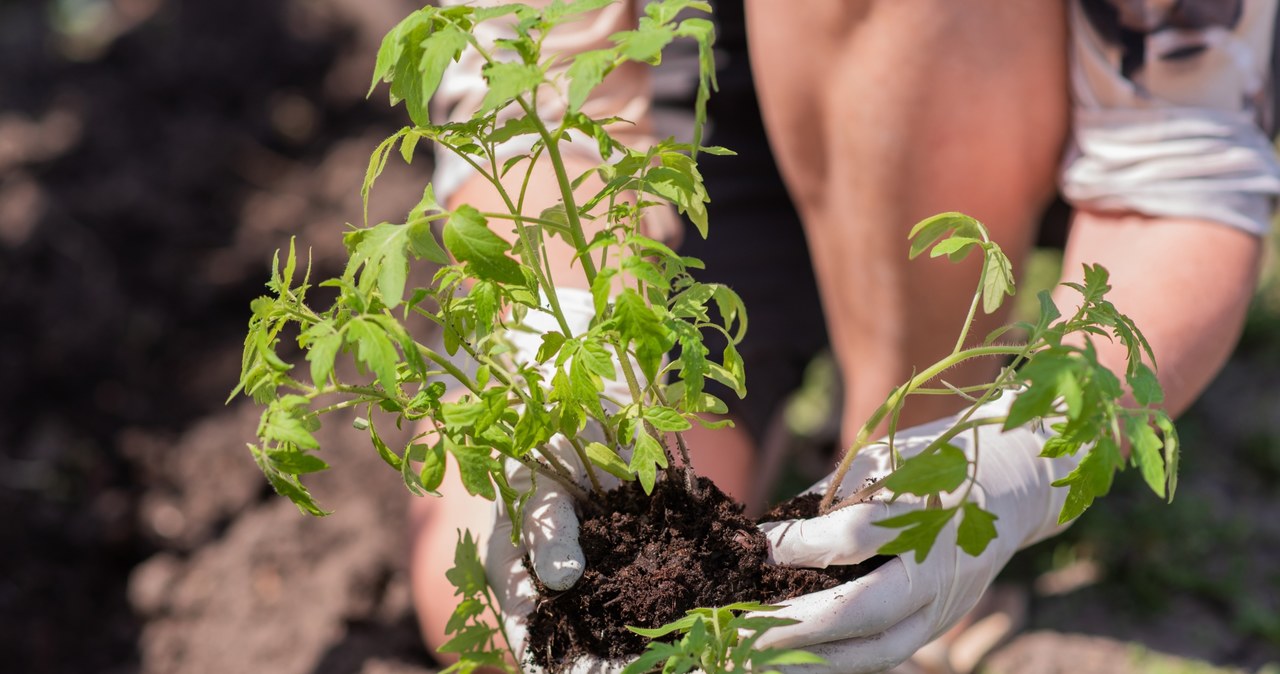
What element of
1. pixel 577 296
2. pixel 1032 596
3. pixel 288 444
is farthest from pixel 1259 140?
pixel 288 444

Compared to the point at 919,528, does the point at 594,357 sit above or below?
above

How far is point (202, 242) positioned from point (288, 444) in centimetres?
321

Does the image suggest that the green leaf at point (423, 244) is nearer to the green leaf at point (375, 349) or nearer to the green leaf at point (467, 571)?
the green leaf at point (375, 349)

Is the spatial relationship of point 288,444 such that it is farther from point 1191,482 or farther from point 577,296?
point 1191,482

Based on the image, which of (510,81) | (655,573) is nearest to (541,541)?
(655,573)

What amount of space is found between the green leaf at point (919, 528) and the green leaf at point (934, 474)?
0.07ft

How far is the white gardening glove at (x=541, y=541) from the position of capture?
1338 millimetres

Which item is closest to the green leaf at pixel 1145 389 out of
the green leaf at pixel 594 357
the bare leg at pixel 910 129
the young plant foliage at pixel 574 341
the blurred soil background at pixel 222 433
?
the young plant foliage at pixel 574 341

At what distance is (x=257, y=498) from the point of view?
315 cm

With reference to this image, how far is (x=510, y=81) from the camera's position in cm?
97

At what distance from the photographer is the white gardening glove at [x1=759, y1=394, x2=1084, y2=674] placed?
4.35ft

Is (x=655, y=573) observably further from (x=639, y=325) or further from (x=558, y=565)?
(x=639, y=325)

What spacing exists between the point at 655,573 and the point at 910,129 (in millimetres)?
987

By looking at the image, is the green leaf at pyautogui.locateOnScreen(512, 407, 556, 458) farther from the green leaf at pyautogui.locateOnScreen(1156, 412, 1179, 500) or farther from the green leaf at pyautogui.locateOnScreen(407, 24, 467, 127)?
the green leaf at pyautogui.locateOnScreen(1156, 412, 1179, 500)
